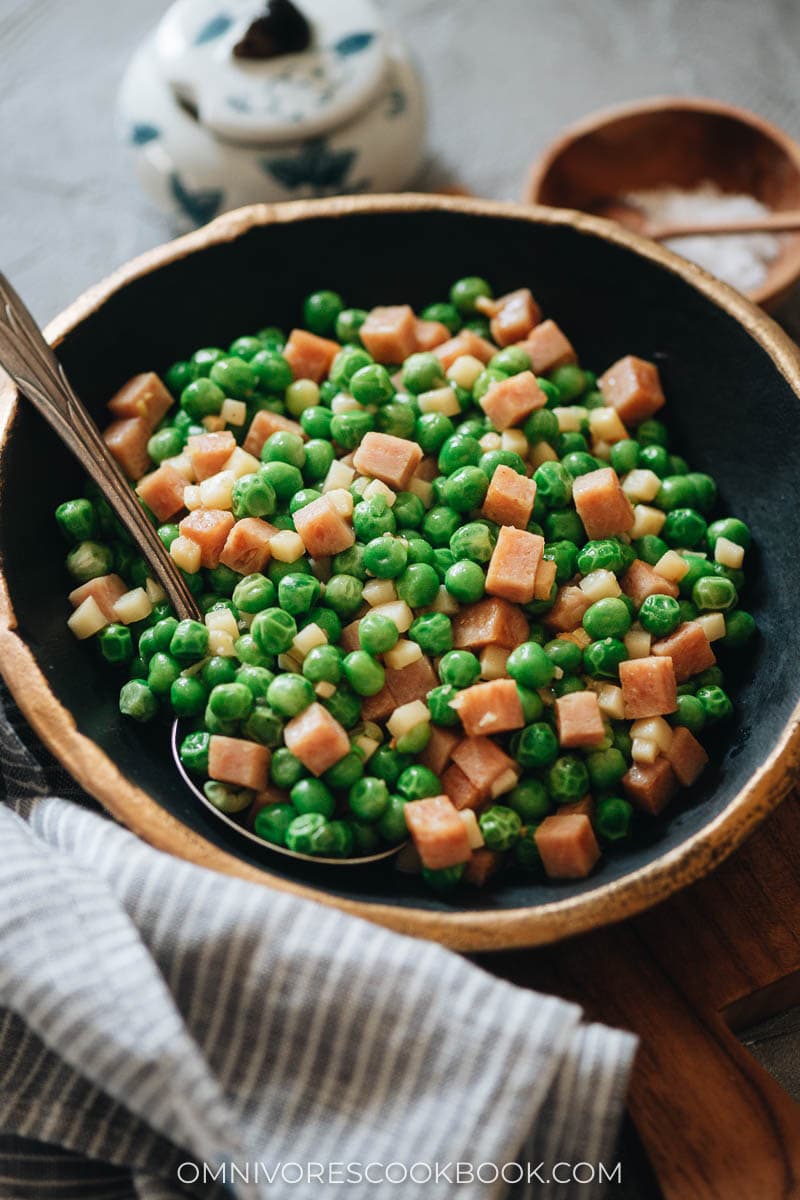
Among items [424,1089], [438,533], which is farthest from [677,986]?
[438,533]

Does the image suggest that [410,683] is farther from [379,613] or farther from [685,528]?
[685,528]

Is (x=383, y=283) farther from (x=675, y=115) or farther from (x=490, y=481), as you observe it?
(x=675, y=115)

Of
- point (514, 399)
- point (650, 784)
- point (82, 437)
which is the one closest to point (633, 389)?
point (514, 399)

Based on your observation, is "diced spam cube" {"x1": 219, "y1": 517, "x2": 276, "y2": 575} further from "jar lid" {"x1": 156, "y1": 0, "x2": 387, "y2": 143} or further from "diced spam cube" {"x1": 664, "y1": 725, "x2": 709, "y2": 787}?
"jar lid" {"x1": 156, "y1": 0, "x2": 387, "y2": 143}

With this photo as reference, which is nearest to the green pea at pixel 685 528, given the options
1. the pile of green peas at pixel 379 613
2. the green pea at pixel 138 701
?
the pile of green peas at pixel 379 613

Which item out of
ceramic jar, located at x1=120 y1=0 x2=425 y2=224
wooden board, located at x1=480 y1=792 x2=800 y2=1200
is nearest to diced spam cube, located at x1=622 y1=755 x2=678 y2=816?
wooden board, located at x1=480 y1=792 x2=800 y2=1200

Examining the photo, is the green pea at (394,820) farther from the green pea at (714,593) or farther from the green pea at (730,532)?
the green pea at (730,532)
